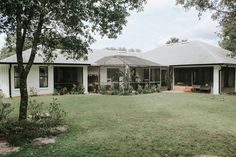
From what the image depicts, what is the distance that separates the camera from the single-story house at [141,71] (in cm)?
2514

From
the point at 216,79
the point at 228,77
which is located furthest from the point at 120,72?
the point at 228,77

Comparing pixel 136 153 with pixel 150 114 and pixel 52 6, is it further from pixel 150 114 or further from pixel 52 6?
pixel 150 114

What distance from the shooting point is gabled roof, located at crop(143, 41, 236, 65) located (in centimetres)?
2903

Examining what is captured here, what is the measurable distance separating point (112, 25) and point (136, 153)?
5.06 m

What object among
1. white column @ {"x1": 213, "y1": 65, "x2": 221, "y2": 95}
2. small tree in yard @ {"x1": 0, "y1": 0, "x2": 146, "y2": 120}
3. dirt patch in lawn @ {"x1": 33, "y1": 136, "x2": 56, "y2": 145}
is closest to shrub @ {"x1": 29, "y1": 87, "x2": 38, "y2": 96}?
small tree in yard @ {"x1": 0, "y1": 0, "x2": 146, "y2": 120}

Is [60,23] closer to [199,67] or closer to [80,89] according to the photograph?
[80,89]

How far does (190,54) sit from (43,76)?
15585mm

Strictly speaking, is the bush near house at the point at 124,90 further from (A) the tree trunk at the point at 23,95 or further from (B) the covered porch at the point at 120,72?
(A) the tree trunk at the point at 23,95

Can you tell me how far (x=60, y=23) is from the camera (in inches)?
452

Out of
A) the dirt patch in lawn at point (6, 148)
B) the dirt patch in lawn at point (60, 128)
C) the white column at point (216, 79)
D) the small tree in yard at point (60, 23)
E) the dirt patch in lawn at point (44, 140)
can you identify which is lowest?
the dirt patch in lawn at point (6, 148)

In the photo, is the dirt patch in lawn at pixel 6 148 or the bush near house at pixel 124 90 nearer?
the dirt patch in lawn at pixel 6 148

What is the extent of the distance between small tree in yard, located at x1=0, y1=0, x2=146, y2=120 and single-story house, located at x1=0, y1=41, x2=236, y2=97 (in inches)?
488

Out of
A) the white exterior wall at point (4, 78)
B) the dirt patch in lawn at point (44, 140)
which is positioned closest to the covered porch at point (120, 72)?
the white exterior wall at point (4, 78)

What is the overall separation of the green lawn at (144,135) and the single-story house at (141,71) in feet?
35.2
